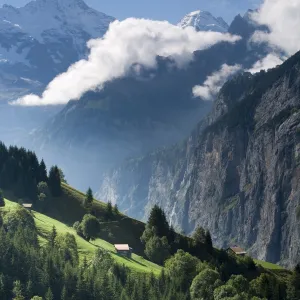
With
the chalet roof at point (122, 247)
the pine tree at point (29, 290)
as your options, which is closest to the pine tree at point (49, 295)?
the pine tree at point (29, 290)

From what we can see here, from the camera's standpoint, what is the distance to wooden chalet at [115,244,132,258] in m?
169

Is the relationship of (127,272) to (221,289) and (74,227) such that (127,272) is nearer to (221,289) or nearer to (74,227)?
(221,289)

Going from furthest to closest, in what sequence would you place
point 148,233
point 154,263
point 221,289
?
point 148,233 < point 154,263 < point 221,289

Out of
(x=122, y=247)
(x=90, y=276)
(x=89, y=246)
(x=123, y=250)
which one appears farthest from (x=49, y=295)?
(x=122, y=247)

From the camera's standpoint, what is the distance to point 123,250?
559 feet

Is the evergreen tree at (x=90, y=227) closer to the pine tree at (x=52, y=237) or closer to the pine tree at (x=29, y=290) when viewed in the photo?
the pine tree at (x=52, y=237)

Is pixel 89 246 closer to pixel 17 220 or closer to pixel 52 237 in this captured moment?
pixel 52 237

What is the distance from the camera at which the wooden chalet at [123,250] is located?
169375mm

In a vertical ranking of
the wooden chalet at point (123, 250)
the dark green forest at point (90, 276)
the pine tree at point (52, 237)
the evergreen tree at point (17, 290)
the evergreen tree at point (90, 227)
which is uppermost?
the evergreen tree at point (90, 227)

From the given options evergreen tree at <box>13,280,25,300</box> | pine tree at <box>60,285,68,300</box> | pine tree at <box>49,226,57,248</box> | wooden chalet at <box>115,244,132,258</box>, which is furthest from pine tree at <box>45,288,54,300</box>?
wooden chalet at <box>115,244,132,258</box>

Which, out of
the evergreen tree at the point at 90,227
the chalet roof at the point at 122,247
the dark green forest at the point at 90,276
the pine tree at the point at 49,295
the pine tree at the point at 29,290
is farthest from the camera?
the evergreen tree at the point at 90,227

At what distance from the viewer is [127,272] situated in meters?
141

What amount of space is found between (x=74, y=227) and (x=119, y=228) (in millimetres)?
18002

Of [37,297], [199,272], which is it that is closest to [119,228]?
[199,272]
